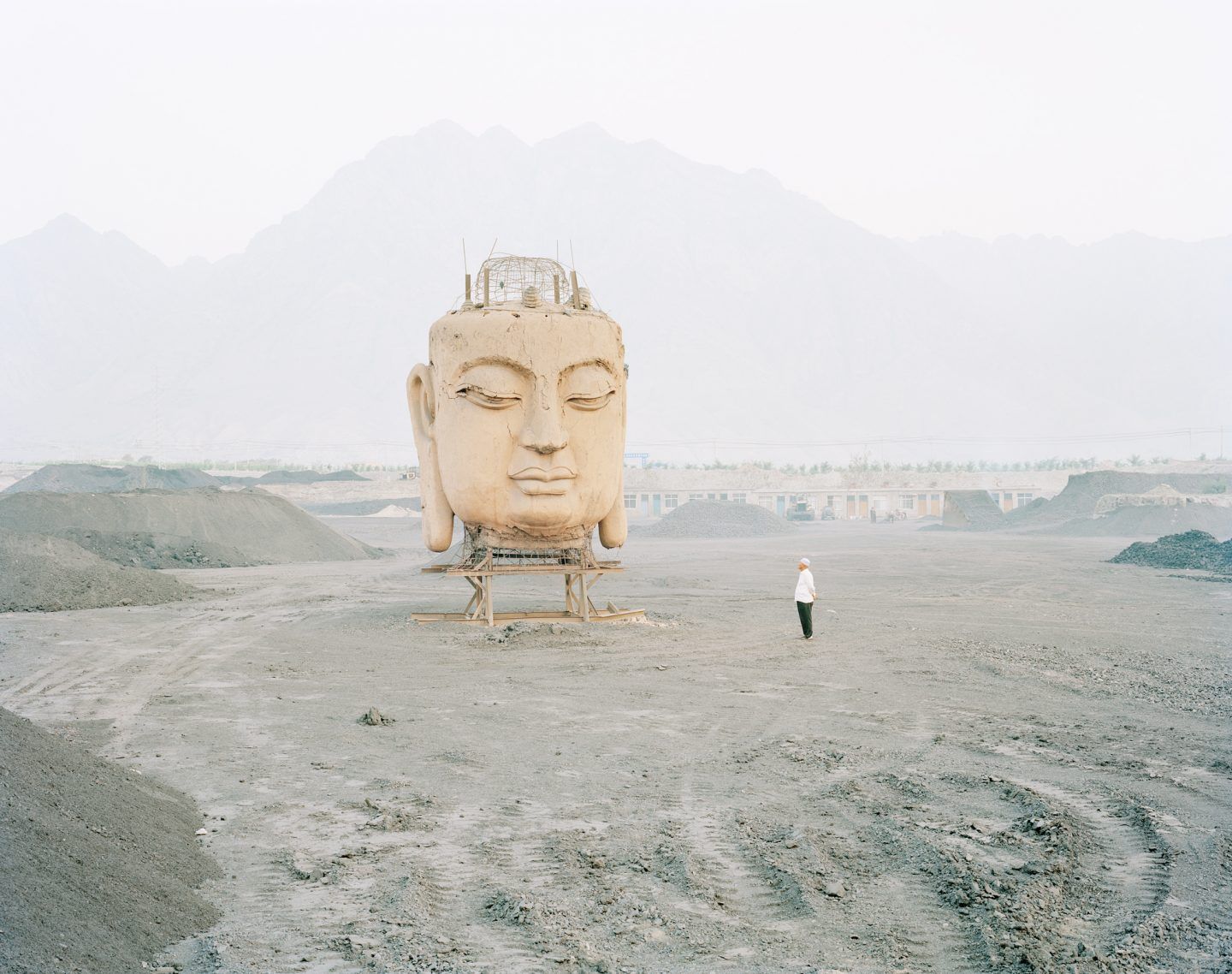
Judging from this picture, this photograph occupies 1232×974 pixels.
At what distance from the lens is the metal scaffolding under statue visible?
14547 millimetres

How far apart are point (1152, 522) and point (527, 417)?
1509 inches

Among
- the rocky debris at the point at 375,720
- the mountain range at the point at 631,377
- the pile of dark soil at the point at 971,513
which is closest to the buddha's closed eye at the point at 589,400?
the rocky debris at the point at 375,720

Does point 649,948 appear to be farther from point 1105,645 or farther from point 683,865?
point 1105,645

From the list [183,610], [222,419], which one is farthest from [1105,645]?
[222,419]

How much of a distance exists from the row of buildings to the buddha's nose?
55.8 m

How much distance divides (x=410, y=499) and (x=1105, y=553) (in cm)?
4091

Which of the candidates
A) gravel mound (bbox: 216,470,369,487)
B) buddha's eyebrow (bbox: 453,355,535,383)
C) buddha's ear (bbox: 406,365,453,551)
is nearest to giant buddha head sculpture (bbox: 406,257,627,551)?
buddha's eyebrow (bbox: 453,355,535,383)

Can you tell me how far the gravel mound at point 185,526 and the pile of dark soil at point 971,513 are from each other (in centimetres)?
3142

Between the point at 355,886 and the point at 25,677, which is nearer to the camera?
the point at 355,886

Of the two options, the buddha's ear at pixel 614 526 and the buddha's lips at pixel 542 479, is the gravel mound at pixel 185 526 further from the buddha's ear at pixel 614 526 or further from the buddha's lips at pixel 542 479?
the buddha's lips at pixel 542 479

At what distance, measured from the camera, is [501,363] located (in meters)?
13.5

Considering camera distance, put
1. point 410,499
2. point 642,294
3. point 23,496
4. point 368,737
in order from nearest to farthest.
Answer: point 368,737 → point 23,496 → point 410,499 → point 642,294

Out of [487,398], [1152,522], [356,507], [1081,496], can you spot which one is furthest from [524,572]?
[356,507]

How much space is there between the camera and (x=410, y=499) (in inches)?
2591
